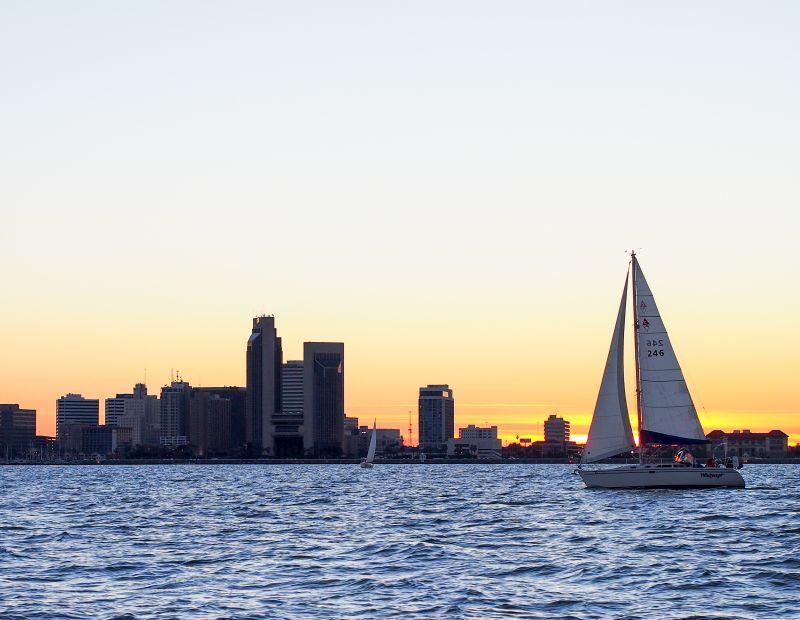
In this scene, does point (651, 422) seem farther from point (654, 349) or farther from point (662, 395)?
point (654, 349)

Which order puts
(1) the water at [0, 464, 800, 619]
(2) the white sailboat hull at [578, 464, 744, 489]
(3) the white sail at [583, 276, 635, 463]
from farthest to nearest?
(3) the white sail at [583, 276, 635, 463], (2) the white sailboat hull at [578, 464, 744, 489], (1) the water at [0, 464, 800, 619]

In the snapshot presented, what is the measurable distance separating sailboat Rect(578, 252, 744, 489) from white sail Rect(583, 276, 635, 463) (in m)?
0.07

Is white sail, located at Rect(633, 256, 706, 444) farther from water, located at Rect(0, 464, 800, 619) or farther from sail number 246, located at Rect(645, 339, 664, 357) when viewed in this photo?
water, located at Rect(0, 464, 800, 619)

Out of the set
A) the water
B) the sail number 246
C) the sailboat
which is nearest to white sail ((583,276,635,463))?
the sailboat

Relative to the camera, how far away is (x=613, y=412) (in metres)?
92.5

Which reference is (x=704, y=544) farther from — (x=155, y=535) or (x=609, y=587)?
(x=155, y=535)

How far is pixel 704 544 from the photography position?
51.0 m

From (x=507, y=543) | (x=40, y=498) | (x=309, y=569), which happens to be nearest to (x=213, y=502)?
(x=40, y=498)

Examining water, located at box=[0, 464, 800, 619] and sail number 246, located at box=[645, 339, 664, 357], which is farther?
sail number 246, located at box=[645, 339, 664, 357]

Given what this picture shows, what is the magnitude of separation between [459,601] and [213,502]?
205ft

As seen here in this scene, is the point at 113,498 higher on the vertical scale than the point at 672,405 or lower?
lower

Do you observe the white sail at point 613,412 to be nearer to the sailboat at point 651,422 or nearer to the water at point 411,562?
the sailboat at point 651,422

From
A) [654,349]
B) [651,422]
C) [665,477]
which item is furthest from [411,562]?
[654,349]

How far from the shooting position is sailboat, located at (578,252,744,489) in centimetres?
8619
